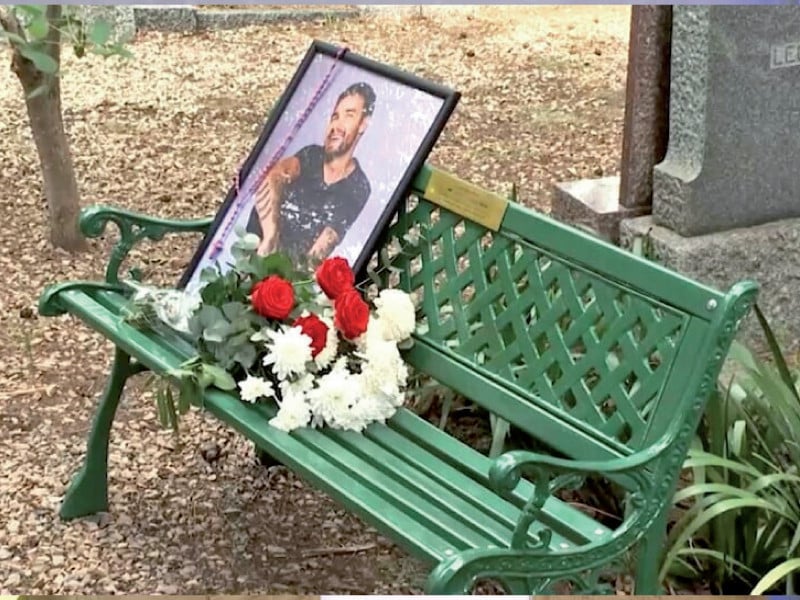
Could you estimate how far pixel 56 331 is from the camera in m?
4.21

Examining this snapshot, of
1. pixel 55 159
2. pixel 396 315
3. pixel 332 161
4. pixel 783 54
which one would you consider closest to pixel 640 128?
pixel 783 54

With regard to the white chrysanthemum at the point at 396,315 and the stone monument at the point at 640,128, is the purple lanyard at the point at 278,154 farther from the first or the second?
the stone monument at the point at 640,128

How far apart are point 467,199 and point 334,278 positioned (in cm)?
33

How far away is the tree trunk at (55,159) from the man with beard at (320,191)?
169 cm

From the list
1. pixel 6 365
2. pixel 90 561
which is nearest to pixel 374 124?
pixel 90 561

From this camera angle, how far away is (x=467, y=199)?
2709mm

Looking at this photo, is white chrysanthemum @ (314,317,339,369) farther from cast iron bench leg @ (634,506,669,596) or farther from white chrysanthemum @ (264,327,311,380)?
cast iron bench leg @ (634,506,669,596)

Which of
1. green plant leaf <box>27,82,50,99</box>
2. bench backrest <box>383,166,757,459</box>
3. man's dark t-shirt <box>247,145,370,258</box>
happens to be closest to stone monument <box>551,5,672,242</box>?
bench backrest <box>383,166,757,459</box>

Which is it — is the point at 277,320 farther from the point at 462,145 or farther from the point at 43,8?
the point at 462,145

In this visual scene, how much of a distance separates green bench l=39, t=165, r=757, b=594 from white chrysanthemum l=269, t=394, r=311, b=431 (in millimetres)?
25

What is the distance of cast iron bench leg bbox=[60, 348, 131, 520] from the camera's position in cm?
310

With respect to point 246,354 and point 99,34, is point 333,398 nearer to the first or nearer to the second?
point 246,354

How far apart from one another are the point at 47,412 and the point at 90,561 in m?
0.84

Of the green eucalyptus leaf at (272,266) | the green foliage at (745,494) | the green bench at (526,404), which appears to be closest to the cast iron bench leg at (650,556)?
the green bench at (526,404)
